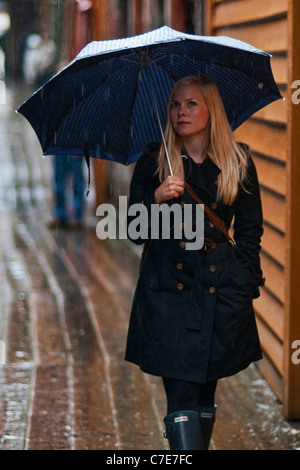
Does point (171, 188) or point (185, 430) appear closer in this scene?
point (171, 188)

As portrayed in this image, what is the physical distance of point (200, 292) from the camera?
11.5ft

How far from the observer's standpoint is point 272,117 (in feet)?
17.6

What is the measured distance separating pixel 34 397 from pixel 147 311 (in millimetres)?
1939

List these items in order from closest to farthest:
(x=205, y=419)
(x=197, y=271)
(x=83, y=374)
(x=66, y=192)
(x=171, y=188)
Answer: (x=171, y=188) → (x=197, y=271) → (x=205, y=419) → (x=83, y=374) → (x=66, y=192)

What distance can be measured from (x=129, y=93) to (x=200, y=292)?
1.01 metres

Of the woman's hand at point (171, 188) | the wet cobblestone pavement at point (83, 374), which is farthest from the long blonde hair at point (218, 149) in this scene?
the wet cobblestone pavement at point (83, 374)

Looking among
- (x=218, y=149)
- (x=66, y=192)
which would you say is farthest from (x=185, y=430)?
(x=66, y=192)

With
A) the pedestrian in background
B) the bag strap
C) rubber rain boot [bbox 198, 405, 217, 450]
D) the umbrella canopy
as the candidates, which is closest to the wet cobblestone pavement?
rubber rain boot [bbox 198, 405, 217, 450]

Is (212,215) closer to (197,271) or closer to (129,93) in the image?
(197,271)

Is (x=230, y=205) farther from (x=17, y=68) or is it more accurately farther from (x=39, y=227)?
(x=17, y=68)

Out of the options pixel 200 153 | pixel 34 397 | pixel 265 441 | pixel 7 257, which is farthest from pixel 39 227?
pixel 200 153

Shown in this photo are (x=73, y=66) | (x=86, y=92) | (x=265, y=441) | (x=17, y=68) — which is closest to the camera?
(x=73, y=66)

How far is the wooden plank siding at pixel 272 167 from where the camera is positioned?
5.11 meters

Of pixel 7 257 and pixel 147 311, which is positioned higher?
pixel 147 311
